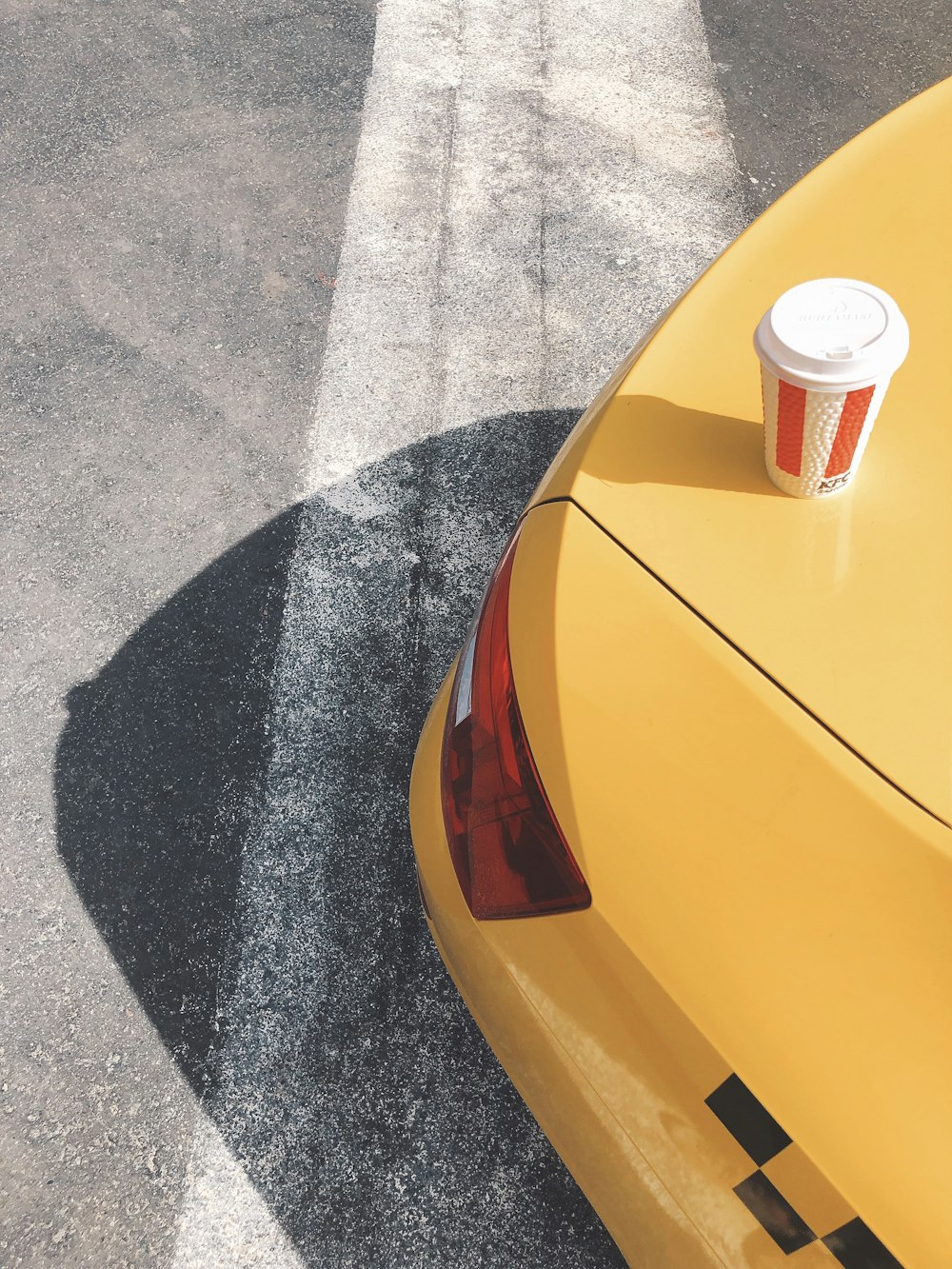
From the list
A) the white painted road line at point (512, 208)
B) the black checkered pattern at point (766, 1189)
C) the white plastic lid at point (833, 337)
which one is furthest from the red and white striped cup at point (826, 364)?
the white painted road line at point (512, 208)

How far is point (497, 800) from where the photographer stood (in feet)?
5.09

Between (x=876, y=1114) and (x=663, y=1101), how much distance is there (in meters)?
0.28

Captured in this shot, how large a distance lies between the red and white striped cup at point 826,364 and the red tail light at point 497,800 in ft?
1.67

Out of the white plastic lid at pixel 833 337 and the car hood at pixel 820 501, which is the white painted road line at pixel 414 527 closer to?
the car hood at pixel 820 501

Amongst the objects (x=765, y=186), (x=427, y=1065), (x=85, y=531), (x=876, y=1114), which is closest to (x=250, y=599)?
(x=85, y=531)

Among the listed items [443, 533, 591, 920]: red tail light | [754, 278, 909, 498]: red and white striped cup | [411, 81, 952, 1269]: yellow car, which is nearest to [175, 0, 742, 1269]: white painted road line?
[411, 81, 952, 1269]: yellow car

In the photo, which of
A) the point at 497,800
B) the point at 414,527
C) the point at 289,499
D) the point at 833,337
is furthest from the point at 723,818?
the point at 289,499

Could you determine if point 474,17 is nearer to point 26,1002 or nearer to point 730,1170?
point 26,1002

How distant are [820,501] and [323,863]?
1.57 meters

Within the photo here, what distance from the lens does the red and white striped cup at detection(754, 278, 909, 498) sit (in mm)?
1364

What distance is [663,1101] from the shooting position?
1.35m

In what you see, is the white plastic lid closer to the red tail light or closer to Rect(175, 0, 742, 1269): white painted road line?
the red tail light

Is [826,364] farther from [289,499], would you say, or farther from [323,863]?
[289,499]

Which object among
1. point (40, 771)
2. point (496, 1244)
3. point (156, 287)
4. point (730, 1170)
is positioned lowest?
point (496, 1244)
